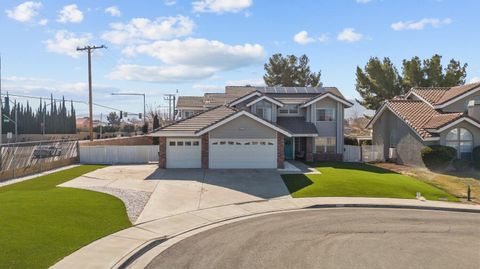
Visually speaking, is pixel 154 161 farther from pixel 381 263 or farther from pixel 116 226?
pixel 381 263

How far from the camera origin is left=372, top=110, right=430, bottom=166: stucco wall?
1199 inches

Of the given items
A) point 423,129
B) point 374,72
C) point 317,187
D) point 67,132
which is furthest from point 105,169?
point 67,132

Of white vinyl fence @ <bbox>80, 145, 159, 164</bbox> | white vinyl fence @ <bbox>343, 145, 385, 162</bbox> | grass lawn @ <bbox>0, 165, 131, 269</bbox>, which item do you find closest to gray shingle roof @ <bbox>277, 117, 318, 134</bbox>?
white vinyl fence @ <bbox>343, 145, 385, 162</bbox>

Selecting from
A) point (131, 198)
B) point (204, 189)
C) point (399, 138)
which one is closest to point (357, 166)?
point (399, 138)

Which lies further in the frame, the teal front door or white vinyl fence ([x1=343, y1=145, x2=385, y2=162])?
the teal front door

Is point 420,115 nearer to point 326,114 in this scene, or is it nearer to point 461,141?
point 461,141

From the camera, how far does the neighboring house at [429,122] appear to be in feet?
96.0

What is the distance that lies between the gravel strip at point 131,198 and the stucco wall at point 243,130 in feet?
30.5

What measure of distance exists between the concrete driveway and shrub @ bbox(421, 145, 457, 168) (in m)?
11.4

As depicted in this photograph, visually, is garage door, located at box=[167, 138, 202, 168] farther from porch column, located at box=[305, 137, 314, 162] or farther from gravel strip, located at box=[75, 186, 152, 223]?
porch column, located at box=[305, 137, 314, 162]

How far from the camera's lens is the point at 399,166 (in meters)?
31.6

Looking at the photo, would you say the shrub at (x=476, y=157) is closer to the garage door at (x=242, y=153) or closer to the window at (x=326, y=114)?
the window at (x=326, y=114)

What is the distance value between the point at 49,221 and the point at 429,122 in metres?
27.8

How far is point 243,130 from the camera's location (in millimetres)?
27828
